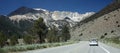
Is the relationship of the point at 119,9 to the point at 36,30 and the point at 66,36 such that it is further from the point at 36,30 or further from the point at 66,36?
the point at 36,30

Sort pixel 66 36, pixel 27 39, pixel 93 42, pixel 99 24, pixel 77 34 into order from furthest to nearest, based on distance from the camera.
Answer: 1. pixel 77 34
2. pixel 99 24
3. pixel 66 36
4. pixel 27 39
5. pixel 93 42

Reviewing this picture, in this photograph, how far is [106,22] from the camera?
16100cm

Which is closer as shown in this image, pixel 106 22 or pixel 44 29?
pixel 44 29

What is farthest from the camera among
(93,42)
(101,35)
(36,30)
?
(101,35)

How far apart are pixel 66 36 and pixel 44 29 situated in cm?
5364

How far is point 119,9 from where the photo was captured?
556 feet

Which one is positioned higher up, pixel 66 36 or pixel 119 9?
pixel 119 9

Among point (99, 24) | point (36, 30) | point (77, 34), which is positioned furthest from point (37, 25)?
point (77, 34)

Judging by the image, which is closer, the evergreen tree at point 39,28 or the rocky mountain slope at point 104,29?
the evergreen tree at point 39,28

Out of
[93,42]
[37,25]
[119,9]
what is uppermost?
[119,9]

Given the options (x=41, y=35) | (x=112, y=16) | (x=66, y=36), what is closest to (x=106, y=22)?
(x=112, y=16)

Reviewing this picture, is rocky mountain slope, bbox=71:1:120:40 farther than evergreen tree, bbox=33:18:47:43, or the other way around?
rocky mountain slope, bbox=71:1:120:40

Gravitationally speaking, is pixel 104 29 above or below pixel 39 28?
below

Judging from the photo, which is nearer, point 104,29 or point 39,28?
point 39,28
